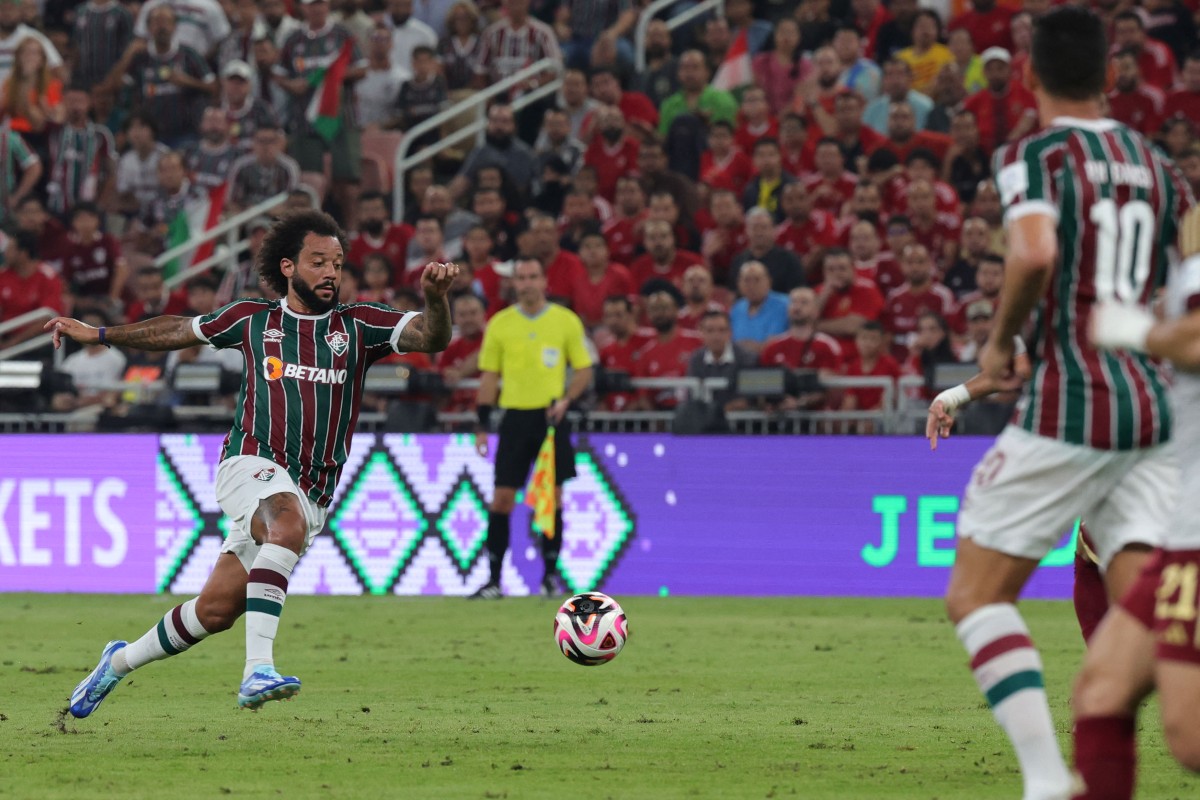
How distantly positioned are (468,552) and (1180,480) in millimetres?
11078

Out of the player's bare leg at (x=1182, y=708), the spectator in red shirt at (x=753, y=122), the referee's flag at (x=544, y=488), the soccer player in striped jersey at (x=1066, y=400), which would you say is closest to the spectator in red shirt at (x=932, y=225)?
the spectator in red shirt at (x=753, y=122)

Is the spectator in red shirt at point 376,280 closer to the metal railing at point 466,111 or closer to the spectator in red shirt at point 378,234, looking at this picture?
the spectator in red shirt at point 378,234

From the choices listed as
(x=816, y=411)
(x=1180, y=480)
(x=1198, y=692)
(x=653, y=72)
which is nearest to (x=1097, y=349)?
(x=1180, y=480)

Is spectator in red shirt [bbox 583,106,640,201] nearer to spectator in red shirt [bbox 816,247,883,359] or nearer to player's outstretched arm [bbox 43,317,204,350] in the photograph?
spectator in red shirt [bbox 816,247,883,359]

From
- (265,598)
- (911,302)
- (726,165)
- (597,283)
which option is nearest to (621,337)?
(597,283)

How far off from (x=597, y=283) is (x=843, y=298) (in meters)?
2.42

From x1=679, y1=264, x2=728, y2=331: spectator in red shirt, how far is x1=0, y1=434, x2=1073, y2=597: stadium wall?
67.0 inches

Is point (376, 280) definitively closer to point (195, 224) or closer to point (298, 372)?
point (195, 224)

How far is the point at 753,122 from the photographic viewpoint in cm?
1905

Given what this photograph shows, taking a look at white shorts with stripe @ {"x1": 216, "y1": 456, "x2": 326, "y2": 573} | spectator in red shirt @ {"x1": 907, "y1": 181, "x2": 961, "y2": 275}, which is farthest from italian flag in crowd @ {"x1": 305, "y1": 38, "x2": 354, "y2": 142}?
white shorts with stripe @ {"x1": 216, "y1": 456, "x2": 326, "y2": 573}

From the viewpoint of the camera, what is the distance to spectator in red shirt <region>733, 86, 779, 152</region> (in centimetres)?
1889

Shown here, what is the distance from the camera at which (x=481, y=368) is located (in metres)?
15.0

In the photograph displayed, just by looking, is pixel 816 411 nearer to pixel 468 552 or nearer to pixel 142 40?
pixel 468 552

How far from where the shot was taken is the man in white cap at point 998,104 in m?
18.0
